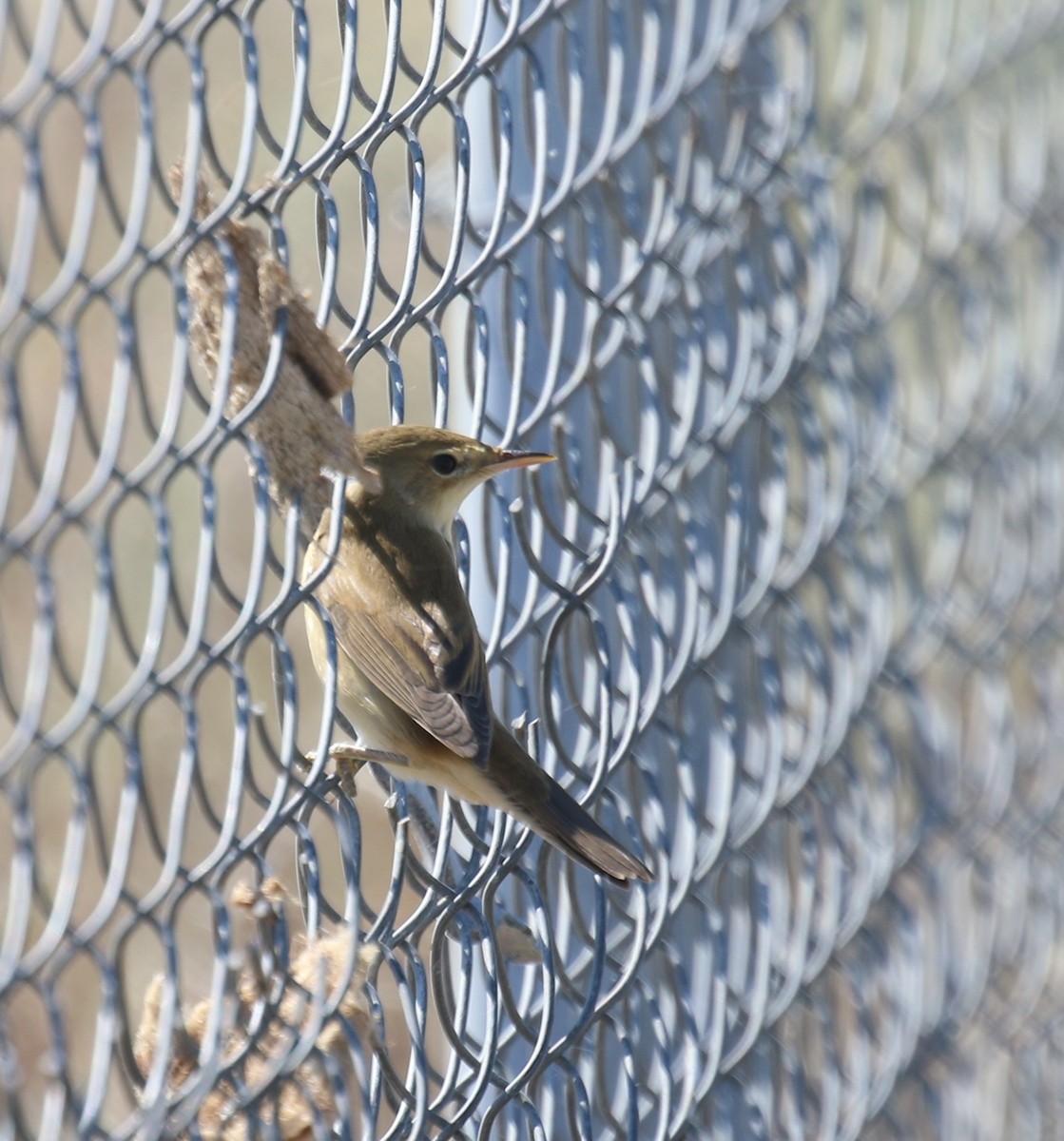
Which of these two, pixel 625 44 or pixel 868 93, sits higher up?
pixel 868 93

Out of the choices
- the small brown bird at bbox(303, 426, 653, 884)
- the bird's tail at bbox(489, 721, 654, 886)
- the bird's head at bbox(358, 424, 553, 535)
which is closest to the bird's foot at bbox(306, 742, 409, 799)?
the small brown bird at bbox(303, 426, 653, 884)

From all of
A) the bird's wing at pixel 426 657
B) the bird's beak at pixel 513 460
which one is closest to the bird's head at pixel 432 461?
the bird's beak at pixel 513 460

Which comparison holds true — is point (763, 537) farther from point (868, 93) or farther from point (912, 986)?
point (868, 93)

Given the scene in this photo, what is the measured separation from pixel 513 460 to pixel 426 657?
0.35 m

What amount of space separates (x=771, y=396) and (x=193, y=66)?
1.32 metres

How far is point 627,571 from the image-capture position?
252 cm

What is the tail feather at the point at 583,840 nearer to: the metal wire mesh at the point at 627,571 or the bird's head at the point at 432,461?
the metal wire mesh at the point at 627,571

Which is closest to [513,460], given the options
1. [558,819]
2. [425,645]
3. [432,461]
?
[432,461]

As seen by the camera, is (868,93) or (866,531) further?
(868,93)

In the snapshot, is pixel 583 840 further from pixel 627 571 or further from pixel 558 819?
pixel 627 571

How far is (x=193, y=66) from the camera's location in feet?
5.50

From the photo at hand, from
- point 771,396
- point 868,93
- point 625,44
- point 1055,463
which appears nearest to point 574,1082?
point 771,396

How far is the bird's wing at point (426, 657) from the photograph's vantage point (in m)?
2.27

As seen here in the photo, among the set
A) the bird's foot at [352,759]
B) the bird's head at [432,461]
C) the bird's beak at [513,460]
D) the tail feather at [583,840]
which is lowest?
the tail feather at [583,840]
